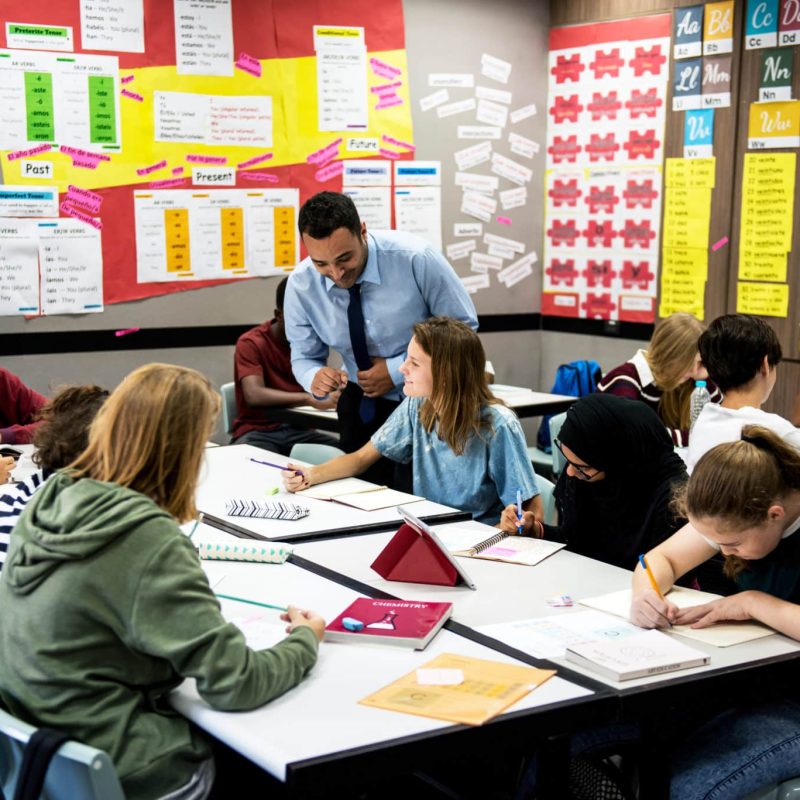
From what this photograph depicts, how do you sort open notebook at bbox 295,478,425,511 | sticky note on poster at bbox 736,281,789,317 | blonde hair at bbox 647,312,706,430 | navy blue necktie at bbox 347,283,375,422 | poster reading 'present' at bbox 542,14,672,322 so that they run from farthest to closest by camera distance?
poster reading 'present' at bbox 542,14,672,322, sticky note on poster at bbox 736,281,789,317, blonde hair at bbox 647,312,706,430, navy blue necktie at bbox 347,283,375,422, open notebook at bbox 295,478,425,511

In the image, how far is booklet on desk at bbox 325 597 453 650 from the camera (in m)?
2.01

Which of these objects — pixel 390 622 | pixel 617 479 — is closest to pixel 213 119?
pixel 617 479

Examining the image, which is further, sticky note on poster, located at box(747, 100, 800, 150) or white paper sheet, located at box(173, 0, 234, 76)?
white paper sheet, located at box(173, 0, 234, 76)

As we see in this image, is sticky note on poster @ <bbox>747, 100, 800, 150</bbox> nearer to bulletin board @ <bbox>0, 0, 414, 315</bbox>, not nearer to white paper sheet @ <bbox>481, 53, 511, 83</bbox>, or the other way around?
white paper sheet @ <bbox>481, 53, 511, 83</bbox>

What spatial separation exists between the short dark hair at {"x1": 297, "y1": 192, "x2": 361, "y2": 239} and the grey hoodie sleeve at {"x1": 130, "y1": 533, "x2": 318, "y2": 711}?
1907 mm

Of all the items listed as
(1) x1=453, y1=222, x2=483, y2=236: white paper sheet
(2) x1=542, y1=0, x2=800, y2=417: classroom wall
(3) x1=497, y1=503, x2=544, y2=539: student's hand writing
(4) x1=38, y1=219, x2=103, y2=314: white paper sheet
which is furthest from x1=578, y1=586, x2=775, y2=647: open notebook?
(1) x1=453, y1=222, x2=483, y2=236: white paper sheet

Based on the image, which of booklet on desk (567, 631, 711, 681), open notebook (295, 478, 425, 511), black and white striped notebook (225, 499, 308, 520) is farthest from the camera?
open notebook (295, 478, 425, 511)

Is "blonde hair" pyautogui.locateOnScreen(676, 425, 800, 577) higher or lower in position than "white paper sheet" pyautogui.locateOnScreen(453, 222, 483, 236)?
lower

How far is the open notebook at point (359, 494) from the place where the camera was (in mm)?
3096

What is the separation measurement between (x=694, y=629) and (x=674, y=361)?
2.14 meters

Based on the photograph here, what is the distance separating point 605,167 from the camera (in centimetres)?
590

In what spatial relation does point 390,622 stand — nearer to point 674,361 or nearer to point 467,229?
point 674,361

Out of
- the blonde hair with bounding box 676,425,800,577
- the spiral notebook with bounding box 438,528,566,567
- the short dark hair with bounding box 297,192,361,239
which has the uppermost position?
the short dark hair with bounding box 297,192,361,239

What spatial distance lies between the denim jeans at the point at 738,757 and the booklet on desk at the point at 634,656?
8.0 inches
